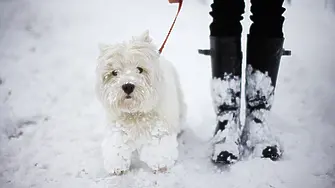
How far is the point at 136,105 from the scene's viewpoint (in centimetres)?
183

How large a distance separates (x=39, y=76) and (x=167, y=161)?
1.57 metres

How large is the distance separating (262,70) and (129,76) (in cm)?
70

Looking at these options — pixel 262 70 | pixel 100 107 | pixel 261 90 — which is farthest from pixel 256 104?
pixel 100 107

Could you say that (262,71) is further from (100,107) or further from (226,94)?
(100,107)

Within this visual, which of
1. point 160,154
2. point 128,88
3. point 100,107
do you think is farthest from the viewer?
point 100,107

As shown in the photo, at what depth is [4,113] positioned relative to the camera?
257cm

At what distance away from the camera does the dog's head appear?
5.89 ft

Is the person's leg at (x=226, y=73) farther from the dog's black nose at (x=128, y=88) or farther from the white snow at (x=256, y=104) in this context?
the dog's black nose at (x=128, y=88)

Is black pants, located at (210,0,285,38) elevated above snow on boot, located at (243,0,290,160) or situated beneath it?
elevated above

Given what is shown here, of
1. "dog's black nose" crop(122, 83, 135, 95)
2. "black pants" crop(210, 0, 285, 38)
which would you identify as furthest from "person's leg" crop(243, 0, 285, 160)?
"dog's black nose" crop(122, 83, 135, 95)

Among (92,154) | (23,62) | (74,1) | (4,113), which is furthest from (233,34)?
(74,1)

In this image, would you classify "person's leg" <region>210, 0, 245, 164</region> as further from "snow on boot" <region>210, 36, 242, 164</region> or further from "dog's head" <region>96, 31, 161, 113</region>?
"dog's head" <region>96, 31, 161, 113</region>

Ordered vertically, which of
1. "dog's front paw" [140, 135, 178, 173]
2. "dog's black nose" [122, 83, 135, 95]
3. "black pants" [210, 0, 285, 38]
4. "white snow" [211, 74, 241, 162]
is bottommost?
"dog's front paw" [140, 135, 178, 173]

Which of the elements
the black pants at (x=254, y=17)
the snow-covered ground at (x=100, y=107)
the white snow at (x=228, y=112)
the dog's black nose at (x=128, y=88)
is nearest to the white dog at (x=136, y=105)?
the dog's black nose at (x=128, y=88)
